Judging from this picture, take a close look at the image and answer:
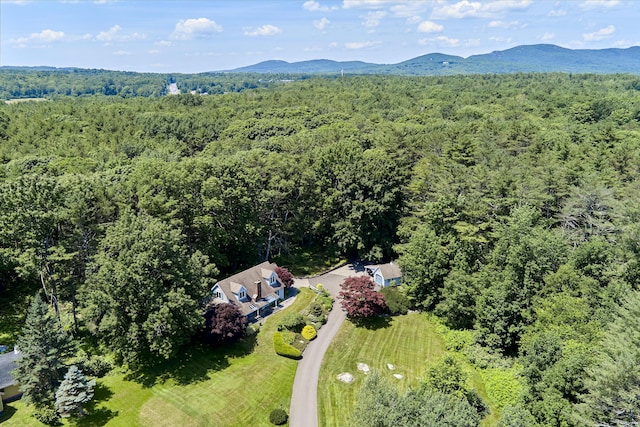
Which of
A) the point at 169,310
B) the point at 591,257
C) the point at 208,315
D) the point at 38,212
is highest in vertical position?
the point at 38,212

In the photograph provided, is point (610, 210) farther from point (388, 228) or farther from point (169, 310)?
point (169, 310)

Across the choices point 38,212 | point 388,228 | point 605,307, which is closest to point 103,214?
point 38,212

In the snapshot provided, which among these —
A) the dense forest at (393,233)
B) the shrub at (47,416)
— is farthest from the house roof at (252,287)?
the shrub at (47,416)

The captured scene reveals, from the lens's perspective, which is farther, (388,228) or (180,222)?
(388,228)

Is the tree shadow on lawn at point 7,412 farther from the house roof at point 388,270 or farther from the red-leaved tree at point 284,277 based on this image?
the house roof at point 388,270

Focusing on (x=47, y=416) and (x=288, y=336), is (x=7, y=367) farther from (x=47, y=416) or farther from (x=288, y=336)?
(x=288, y=336)

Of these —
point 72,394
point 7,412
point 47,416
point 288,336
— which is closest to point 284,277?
point 288,336

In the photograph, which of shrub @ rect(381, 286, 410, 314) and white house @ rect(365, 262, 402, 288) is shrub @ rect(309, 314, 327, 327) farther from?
white house @ rect(365, 262, 402, 288)
